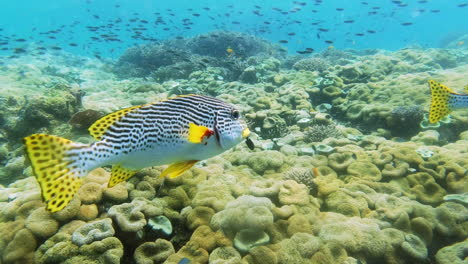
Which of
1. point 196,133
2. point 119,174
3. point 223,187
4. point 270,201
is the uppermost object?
point 196,133

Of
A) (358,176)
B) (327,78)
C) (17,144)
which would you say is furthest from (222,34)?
(358,176)

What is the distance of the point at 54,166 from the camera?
5.69 feet

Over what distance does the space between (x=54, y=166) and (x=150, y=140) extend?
2.10ft

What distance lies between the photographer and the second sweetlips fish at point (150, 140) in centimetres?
179

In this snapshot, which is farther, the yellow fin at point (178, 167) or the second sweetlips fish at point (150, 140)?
the yellow fin at point (178, 167)

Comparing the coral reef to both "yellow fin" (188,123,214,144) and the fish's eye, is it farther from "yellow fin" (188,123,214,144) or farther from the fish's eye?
"yellow fin" (188,123,214,144)

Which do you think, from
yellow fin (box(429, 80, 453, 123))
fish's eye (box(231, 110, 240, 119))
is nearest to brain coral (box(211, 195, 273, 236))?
fish's eye (box(231, 110, 240, 119))

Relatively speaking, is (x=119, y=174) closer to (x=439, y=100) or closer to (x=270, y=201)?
(x=270, y=201)

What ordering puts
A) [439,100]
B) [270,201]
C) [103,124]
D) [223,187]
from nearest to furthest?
[103,124] < [270,201] < [223,187] < [439,100]

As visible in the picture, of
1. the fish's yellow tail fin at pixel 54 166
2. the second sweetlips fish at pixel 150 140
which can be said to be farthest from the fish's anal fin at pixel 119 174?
the fish's yellow tail fin at pixel 54 166

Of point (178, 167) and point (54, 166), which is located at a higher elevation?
point (54, 166)

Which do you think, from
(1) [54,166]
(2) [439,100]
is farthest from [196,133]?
(2) [439,100]

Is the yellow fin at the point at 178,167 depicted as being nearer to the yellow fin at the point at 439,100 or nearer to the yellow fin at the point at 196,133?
the yellow fin at the point at 196,133

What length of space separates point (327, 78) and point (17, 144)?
10.6 m
